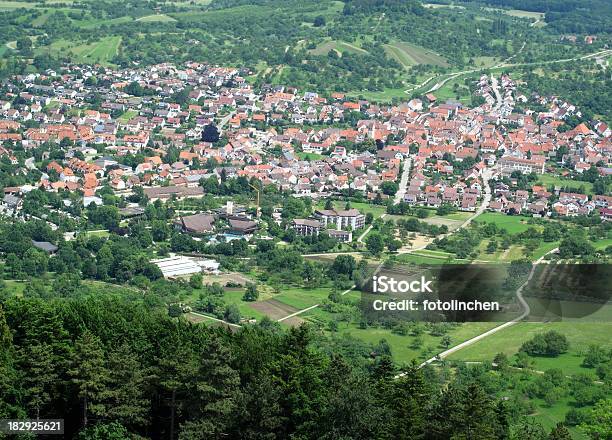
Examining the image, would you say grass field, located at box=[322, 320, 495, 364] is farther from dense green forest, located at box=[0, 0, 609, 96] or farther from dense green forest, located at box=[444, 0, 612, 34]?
dense green forest, located at box=[444, 0, 612, 34]

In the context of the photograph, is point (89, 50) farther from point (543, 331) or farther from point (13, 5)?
point (543, 331)

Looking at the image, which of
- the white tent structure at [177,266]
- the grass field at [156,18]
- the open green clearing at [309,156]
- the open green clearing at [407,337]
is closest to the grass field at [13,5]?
the grass field at [156,18]

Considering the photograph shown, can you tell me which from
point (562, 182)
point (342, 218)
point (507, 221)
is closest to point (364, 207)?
point (342, 218)

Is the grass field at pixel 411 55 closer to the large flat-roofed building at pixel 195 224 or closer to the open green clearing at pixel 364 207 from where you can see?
the open green clearing at pixel 364 207

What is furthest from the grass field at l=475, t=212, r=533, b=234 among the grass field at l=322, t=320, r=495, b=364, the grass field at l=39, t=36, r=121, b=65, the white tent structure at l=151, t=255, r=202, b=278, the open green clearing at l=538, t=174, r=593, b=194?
the grass field at l=39, t=36, r=121, b=65

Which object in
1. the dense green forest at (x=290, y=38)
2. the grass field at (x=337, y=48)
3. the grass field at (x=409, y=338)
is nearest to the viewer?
the grass field at (x=409, y=338)

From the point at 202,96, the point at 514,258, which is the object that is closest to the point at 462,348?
the point at 514,258

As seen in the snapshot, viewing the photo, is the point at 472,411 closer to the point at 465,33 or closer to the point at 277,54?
the point at 277,54
